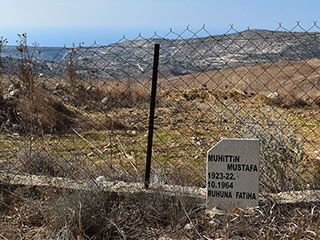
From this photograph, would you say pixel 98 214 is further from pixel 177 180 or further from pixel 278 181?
pixel 278 181

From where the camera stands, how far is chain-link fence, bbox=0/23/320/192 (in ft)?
12.5

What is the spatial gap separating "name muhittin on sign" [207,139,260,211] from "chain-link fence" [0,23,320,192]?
477 millimetres

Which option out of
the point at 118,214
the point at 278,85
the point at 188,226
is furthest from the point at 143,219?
the point at 278,85

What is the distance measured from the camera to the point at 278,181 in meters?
3.79

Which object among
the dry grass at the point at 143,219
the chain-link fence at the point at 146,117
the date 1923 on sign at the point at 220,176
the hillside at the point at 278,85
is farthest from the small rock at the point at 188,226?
the hillside at the point at 278,85

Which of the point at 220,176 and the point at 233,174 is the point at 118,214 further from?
the point at 233,174

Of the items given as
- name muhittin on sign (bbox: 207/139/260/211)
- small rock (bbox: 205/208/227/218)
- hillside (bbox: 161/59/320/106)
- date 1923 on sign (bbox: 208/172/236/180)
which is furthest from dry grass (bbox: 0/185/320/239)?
hillside (bbox: 161/59/320/106)

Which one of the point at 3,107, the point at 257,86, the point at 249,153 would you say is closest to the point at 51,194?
the point at 249,153

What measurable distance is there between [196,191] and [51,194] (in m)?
1.38

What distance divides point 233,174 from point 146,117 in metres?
5.53

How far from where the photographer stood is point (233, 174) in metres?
3.34

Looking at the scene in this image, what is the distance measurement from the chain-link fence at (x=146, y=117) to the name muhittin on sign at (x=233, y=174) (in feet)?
1.57

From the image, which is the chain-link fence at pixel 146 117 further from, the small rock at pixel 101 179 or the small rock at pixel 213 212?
the small rock at pixel 213 212

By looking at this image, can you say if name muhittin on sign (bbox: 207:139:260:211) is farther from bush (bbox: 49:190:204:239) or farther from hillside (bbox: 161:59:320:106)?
hillside (bbox: 161:59:320:106)
